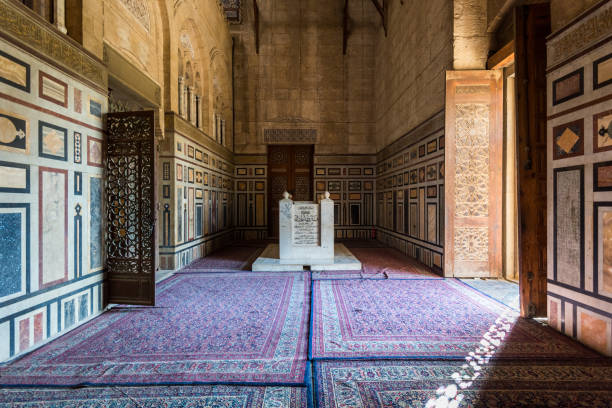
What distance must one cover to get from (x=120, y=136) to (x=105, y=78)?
0.65 meters

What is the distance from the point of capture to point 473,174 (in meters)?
4.71

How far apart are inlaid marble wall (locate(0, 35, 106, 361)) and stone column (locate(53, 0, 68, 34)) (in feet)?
1.45

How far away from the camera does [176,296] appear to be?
3.85 metres

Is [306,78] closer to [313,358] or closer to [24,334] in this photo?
[313,358]

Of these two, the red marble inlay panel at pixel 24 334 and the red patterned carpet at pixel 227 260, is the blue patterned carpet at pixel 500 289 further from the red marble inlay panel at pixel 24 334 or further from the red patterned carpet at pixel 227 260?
the red marble inlay panel at pixel 24 334

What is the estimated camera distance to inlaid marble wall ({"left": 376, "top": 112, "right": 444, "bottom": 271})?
5.02 m

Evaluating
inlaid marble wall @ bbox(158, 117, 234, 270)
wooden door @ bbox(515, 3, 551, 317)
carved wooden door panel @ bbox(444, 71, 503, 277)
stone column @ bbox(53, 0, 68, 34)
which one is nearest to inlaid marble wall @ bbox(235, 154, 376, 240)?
inlaid marble wall @ bbox(158, 117, 234, 270)

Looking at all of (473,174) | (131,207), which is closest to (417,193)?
(473,174)

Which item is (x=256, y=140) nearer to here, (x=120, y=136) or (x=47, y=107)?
(x=120, y=136)

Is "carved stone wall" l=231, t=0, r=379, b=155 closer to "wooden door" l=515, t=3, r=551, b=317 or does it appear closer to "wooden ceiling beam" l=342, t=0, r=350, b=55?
"wooden ceiling beam" l=342, t=0, r=350, b=55

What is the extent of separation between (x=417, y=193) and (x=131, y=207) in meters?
4.87

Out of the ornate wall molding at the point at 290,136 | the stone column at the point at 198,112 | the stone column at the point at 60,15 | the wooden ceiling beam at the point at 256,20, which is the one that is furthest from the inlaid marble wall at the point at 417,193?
the wooden ceiling beam at the point at 256,20

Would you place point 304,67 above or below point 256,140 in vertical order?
above

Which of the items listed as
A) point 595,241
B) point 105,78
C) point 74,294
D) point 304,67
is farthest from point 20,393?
point 304,67
